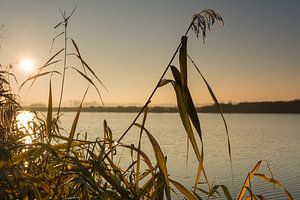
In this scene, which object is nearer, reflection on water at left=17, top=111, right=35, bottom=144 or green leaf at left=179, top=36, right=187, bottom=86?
green leaf at left=179, top=36, right=187, bottom=86

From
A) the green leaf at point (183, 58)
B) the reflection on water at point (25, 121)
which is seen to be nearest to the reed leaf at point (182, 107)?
the green leaf at point (183, 58)

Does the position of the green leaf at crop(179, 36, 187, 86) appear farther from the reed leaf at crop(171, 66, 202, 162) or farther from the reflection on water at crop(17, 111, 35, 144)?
the reflection on water at crop(17, 111, 35, 144)

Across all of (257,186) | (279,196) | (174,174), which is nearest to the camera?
(279,196)

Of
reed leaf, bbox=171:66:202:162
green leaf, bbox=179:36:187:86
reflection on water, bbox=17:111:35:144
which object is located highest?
green leaf, bbox=179:36:187:86

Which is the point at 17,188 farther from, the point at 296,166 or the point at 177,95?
the point at 296,166

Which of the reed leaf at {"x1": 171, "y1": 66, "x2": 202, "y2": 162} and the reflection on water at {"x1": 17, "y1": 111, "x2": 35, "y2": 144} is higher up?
the reed leaf at {"x1": 171, "y1": 66, "x2": 202, "y2": 162}

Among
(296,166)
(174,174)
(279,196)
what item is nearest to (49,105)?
(279,196)

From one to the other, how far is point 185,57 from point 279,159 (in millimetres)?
20414

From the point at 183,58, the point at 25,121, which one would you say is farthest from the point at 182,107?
the point at 25,121

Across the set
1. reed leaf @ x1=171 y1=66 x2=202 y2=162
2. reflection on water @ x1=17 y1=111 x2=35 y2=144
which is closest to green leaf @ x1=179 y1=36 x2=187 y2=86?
reed leaf @ x1=171 y1=66 x2=202 y2=162

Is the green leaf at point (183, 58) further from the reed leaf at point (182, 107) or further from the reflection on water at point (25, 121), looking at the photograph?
the reflection on water at point (25, 121)

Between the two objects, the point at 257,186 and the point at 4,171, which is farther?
the point at 257,186

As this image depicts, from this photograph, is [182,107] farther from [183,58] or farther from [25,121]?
[25,121]

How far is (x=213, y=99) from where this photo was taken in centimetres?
180
